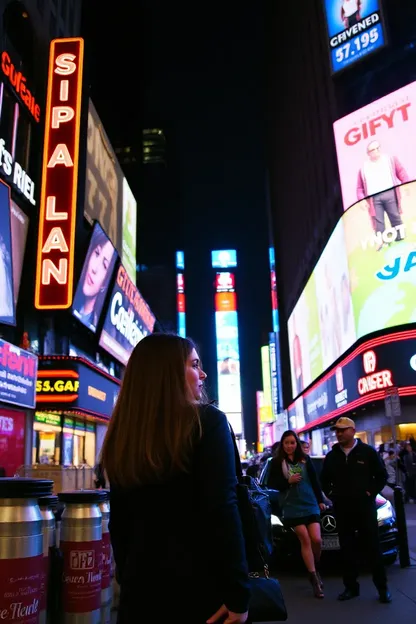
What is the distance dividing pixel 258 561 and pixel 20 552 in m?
1.56

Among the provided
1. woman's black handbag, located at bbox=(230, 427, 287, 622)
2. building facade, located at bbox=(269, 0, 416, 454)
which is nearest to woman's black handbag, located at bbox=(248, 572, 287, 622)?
woman's black handbag, located at bbox=(230, 427, 287, 622)

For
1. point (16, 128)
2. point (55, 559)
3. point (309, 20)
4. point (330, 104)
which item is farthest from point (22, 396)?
point (309, 20)

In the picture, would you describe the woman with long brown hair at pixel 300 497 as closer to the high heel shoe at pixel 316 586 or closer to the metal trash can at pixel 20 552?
the high heel shoe at pixel 316 586

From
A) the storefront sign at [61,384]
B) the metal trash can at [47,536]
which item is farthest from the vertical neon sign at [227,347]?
the metal trash can at [47,536]

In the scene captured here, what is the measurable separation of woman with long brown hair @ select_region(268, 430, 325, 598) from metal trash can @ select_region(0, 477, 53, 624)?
4.17 m

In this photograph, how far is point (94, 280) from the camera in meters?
19.3

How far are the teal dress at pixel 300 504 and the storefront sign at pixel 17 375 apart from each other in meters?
8.84

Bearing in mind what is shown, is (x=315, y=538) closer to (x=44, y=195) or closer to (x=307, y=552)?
(x=307, y=552)

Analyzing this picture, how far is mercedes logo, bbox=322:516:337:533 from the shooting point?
331 inches

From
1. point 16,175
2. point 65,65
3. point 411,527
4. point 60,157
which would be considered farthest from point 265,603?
point 65,65

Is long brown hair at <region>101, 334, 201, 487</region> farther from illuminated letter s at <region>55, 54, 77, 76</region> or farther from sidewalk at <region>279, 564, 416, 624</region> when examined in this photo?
illuminated letter s at <region>55, 54, 77, 76</region>

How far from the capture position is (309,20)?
151 feet

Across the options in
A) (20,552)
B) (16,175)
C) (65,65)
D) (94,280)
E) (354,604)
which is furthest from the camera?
(94,280)

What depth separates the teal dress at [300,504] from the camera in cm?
692
